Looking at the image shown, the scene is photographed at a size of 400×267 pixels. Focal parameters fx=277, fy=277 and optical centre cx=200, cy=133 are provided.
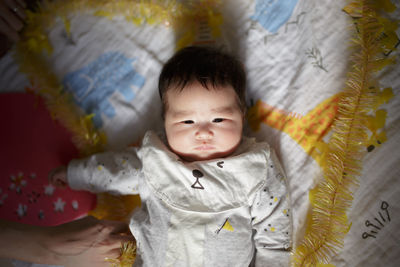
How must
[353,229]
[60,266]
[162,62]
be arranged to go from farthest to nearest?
[162,62], [60,266], [353,229]

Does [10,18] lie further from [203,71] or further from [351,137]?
[351,137]

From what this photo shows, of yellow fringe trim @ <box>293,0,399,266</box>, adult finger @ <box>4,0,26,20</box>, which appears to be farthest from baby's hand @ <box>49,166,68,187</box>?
yellow fringe trim @ <box>293,0,399,266</box>

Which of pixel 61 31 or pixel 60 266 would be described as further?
pixel 61 31

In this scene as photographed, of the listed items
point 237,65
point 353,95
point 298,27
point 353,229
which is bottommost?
point 353,229

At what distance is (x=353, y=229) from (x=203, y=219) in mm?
505

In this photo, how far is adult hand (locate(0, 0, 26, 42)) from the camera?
133 centimetres

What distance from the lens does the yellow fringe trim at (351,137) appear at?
0.93 m

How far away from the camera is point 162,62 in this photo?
4.46ft

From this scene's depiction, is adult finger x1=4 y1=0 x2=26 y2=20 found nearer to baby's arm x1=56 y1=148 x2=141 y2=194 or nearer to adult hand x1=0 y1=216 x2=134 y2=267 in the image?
baby's arm x1=56 y1=148 x2=141 y2=194

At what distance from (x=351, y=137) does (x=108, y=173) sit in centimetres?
94

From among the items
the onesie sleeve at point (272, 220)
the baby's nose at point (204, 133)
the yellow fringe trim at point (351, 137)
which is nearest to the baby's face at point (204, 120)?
the baby's nose at point (204, 133)

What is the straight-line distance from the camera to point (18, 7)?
4.48ft

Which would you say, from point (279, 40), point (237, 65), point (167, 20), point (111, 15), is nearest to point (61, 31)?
point (111, 15)

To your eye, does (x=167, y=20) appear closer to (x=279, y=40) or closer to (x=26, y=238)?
(x=279, y=40)
